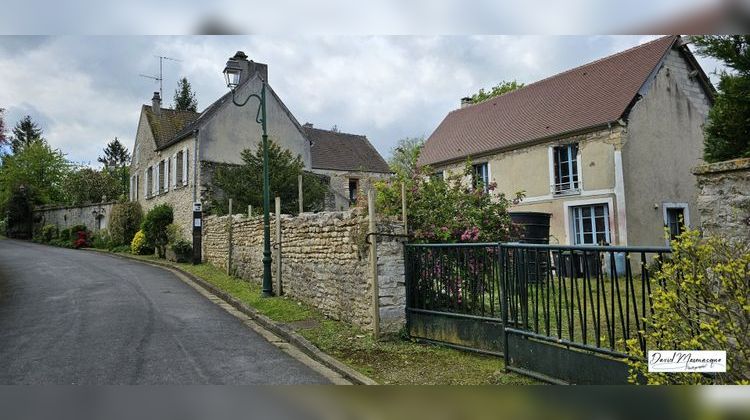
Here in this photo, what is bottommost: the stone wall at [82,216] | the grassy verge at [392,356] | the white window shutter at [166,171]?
the grassy verge at [392,356]

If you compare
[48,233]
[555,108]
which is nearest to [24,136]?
[555,108]

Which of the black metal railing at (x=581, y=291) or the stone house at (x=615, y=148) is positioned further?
the stone house at (x=615, y=148)

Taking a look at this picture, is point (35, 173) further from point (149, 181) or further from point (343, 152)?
point (343, 152)

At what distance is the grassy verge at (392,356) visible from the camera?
5.04m

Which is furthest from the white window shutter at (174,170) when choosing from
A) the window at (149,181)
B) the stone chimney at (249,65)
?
the stone chimney at (249,65)

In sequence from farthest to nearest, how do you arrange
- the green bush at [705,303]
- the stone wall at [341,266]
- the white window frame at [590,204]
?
the white window frame at [590,204] < the stone wall at [341,266] < the green bush at [705,303]

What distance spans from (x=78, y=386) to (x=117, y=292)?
624 cm

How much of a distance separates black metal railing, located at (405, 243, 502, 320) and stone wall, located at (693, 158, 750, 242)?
7.72ft

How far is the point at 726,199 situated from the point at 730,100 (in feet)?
20.5

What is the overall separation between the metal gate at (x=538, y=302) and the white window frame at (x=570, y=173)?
10.1m

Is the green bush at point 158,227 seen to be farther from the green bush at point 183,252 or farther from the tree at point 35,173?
the tree at point 35,173

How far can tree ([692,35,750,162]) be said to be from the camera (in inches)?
294

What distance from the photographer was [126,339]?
654 cm

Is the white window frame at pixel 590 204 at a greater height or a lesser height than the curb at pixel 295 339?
greater
